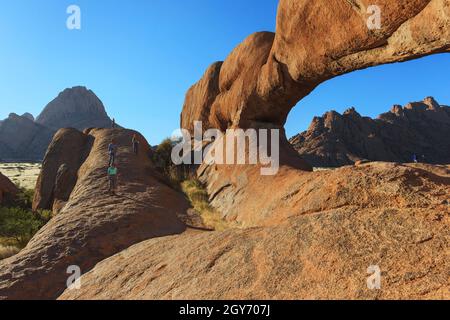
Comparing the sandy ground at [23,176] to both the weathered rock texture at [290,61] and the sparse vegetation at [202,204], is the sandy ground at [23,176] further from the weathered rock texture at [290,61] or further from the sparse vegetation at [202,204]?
the weathered rock texture at [290,61]

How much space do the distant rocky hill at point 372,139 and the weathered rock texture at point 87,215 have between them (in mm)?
46772

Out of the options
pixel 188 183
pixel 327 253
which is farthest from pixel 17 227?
pixel 327 253

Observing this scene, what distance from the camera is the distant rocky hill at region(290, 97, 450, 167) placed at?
64188mm

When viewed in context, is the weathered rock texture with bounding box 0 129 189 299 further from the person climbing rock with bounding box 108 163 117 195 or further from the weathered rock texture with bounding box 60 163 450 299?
the weathered rock texture with bounding box 60 163 450 299

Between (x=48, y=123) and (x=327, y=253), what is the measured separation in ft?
423

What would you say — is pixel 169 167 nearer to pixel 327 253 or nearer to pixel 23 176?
pixel 327 253

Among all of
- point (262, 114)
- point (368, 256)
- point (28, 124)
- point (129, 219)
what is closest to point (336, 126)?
point (262, 114)

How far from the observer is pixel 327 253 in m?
5.30

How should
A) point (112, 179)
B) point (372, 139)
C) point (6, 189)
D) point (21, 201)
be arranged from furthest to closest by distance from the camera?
1. point (372, 139)
2. point (6, 189)
3. point (21, 201)
4. point (112, 179)

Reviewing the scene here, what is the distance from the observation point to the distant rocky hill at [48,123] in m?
95.0

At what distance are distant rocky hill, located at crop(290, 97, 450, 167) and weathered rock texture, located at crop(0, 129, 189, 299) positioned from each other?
1841 inches

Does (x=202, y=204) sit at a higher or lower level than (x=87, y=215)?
Answer: higher
